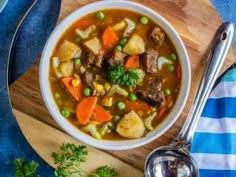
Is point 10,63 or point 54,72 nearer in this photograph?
point 54,72

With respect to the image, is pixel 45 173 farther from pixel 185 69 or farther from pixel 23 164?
pixel 185 69

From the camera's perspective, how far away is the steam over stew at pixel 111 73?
11.3 ft

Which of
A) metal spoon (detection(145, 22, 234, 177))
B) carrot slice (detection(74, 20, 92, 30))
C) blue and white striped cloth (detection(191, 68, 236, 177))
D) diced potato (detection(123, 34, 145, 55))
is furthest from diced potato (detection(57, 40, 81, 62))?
blue and white striped cloth (detection(191, 68, 236, 177))

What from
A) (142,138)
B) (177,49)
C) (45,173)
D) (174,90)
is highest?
(177,49)

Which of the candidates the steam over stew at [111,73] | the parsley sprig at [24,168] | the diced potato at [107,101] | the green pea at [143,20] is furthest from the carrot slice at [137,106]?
the parsley sprig at [24,168]

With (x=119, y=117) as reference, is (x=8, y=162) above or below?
below

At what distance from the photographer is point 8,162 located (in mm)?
3836

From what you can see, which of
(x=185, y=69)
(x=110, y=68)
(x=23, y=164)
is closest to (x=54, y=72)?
(x=110, y=68)

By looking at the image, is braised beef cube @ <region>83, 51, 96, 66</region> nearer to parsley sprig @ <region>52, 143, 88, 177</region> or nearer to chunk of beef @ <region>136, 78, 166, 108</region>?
chunk of beef @ <region>136, 78, 166, 108</region>

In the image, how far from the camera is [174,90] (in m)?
3.52

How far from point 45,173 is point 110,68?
1.00m

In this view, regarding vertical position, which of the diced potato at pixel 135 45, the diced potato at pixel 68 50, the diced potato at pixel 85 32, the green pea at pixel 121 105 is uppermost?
the diced potato at pixel 85 32

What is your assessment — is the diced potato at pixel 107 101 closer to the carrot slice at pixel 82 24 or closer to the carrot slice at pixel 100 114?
the carrot slice at pixel 100 114

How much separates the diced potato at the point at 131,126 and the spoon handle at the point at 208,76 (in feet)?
0.87
